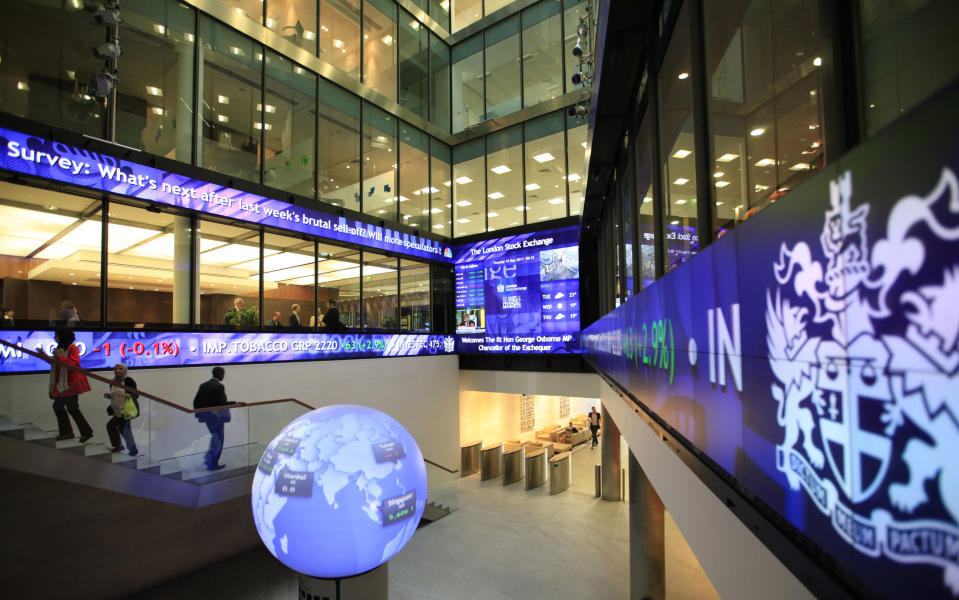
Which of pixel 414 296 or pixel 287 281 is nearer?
pixel 287 281

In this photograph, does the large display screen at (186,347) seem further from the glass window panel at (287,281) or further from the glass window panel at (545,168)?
the glass window panel at (545,168)

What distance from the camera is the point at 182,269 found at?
33.4 ft

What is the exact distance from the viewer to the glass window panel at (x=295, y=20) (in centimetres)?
1268

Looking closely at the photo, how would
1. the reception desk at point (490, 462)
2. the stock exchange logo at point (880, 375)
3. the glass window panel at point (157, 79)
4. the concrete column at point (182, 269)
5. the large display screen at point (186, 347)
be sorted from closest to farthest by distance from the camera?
the stock exchange logo at point (880, 375), the large display screen at point (186, 347), the glass window panel at point (157, 79), the concrete column at point (182, 269), the reception desk at point (490, 462)

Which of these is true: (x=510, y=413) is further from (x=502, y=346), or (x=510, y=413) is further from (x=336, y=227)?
(x=336, y=227)

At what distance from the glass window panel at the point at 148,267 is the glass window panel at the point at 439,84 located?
10721mm

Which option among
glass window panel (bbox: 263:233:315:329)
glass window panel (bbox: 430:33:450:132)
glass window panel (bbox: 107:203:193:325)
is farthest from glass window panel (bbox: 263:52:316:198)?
glass window panel (bbox: 430:33:450:132)

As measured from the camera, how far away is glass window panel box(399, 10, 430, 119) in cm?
1697

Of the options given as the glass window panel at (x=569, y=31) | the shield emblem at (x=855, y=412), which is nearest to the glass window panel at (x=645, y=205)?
the shield emblem at (x=855, y=412)

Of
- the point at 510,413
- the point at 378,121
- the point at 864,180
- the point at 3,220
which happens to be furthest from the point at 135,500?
the point at 510,413

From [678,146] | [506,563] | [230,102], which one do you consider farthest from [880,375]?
[230,102]

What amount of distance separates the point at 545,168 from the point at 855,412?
54.1ft

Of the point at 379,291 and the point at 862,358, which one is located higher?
the point at 379,291

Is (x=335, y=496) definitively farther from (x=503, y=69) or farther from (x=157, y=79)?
(x=503, y=69)
